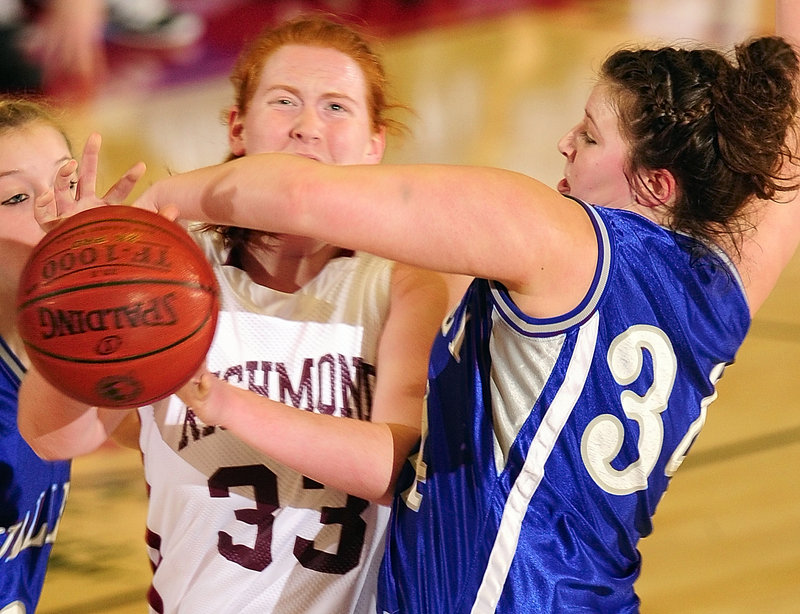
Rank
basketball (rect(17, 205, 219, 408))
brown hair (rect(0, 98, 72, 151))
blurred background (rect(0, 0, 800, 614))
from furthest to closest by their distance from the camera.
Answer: blurred background (rect(0, 0, 800, 614)), brown hair (rect(0, 98, 72, 151)), basketball (rect(17, 205, 219, 408))

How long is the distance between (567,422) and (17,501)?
1.17 m

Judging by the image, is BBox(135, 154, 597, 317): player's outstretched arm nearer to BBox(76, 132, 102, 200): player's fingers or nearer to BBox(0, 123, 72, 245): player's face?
BBox(76, 132, 102, 200): player's fingers

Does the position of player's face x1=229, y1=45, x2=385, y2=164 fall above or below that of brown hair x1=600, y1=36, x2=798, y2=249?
below

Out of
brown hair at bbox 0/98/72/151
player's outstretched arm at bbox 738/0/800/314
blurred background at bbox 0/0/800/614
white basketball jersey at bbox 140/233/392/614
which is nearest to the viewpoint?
player's outstretched arm at bbox 738/0/800/314

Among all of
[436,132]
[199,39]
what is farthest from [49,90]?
[436,132]

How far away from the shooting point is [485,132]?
8.28 metres

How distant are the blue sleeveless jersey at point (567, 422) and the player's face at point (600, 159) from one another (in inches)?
4.2

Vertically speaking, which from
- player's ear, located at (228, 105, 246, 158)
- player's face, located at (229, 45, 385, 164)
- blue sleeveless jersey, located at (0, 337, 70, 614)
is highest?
player's face, located at (229, 45, 385, 164)

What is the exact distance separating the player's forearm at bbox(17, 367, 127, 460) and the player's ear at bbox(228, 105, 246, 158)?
0.61m

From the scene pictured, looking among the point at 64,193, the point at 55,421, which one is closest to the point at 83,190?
the point at 64,193

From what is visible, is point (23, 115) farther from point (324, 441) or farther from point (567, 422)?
point (567, 422)

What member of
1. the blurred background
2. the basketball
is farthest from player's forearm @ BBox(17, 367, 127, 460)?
the blurred background

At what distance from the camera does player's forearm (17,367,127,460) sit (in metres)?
1.87

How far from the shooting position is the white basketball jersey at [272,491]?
200 cm
